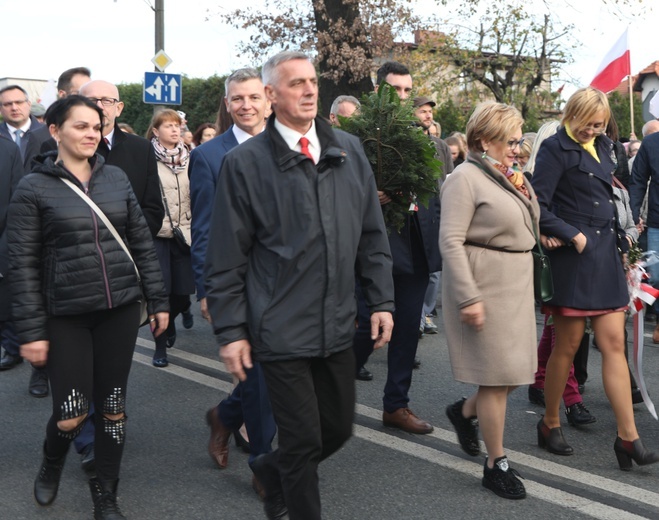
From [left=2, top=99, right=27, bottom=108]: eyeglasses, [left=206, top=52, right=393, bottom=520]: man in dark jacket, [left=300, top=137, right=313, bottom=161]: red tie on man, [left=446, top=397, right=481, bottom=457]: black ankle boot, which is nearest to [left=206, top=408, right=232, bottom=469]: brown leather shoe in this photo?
[left=446, top=397, right=481, bottom=457]: black ankle boot

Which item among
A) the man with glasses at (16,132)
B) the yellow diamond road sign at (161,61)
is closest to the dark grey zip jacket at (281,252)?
the man with glasses at (16,132)

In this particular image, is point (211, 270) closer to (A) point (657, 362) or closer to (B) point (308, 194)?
(B) point (308, 194)

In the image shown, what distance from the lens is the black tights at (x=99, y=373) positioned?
4.26 metres

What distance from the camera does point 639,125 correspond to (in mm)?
36531

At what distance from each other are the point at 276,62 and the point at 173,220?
3.99 m

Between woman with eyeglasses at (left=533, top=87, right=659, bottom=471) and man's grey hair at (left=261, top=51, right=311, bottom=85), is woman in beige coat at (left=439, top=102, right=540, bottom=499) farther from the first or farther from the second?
man's grey hair at (left=261, top=51, right=311, bottom=85)

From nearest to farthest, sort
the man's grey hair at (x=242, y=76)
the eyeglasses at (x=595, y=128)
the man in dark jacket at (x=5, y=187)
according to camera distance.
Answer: the man's grey hair at (x=242, y=76) → the eyeglasses at (x=595, y=128) → the man in dark jacket at (x=5, y=187)

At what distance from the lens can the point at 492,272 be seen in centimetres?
459

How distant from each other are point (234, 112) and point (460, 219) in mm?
1276

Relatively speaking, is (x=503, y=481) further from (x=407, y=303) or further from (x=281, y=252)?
(x=281, y=252)

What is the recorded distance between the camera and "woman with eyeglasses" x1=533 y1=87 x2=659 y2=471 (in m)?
5.03

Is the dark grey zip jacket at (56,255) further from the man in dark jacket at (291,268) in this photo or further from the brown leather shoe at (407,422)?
the brown leather shoe at (407,422)

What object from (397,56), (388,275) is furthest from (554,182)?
(397,56)

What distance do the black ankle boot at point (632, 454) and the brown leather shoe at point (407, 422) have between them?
3.68 ft
